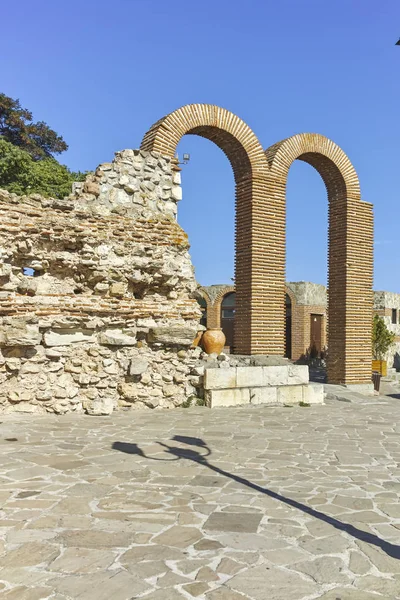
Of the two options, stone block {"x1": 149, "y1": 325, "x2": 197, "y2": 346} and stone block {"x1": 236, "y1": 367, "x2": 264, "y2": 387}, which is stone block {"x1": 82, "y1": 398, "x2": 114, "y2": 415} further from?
stone block {"x1": 236, "y1": 367, "x2": 264, "y2": 387}

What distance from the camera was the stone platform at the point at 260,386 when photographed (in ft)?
30.6

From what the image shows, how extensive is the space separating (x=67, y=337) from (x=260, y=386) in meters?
3.75

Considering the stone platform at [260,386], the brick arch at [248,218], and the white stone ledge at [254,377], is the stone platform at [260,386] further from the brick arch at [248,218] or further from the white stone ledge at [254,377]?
the brick arch at [248,218]

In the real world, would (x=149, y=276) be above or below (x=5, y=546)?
above

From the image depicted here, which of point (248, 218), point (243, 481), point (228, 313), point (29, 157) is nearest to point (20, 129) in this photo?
point (29, 157)

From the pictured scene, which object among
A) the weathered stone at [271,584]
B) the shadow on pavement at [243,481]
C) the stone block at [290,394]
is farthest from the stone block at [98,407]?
the weathered stone at [271,584]

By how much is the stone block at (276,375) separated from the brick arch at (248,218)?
30.9 inches

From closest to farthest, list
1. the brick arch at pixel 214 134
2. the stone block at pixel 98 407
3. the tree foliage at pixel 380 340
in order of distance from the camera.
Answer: the stone block at pixel 98 407 → the brick arch at pixel 214 134 → the tree foliage at pixel 380 340

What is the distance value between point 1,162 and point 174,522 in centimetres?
1592

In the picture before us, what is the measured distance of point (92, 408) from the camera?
8.24m

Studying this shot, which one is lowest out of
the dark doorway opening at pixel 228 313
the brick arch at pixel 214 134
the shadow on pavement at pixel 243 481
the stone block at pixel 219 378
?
the shadow on pavement at pixel 243 481

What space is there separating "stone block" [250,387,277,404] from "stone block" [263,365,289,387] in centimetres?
13

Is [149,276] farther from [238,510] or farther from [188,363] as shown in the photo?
[238,510]

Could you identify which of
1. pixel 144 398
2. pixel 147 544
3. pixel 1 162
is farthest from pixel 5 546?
pixel 1 162
